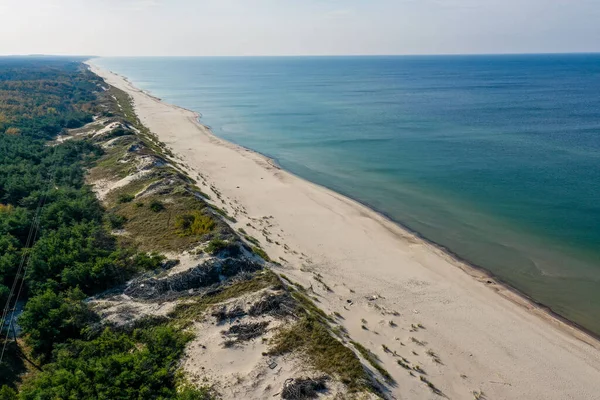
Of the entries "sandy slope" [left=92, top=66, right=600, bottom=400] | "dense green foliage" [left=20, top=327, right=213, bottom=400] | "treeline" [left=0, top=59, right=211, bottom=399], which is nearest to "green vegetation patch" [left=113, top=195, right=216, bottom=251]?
"treeline" [left=0, top=59, right=211, bottom=399]

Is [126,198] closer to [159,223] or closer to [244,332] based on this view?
[159,223]

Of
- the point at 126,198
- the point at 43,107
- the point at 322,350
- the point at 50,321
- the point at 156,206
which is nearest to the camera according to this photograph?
the point at 322,350

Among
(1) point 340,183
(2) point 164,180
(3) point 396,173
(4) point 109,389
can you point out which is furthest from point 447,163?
(4) point 109,389

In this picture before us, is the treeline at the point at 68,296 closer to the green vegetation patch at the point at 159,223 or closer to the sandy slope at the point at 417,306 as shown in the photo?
the green vegetation patch at the point at 159,223

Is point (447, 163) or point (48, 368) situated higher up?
point (447, 163)

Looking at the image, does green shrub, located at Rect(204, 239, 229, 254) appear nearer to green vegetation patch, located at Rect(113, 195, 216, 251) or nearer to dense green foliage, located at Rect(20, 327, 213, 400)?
green vegetation patch, located at Rect(113, 195, 216, 251)

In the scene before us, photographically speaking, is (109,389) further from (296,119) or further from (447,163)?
(296,119)

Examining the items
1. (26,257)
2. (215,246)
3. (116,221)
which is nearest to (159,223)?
(116,221)
